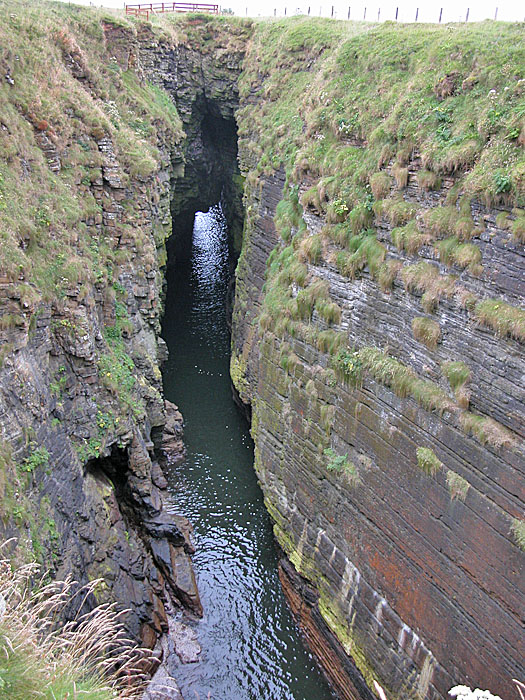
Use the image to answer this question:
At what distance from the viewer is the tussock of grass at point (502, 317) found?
448 inches

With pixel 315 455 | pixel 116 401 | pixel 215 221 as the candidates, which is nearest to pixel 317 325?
pixel 315 455

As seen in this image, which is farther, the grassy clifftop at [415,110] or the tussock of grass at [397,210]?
the tussock of grass at [397,210]

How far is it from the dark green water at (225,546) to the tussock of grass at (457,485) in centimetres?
808

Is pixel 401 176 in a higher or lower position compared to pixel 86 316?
higher

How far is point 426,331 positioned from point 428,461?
9.65 feet

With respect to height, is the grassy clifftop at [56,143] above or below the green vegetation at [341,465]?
A: above

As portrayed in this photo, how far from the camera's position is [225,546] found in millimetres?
21359

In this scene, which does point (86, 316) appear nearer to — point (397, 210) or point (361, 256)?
point (361, 256)

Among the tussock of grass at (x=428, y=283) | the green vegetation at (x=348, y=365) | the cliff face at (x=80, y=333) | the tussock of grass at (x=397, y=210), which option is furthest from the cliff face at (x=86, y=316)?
the tussock of grass at (x=428, y=283)

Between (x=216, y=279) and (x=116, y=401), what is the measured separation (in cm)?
2608

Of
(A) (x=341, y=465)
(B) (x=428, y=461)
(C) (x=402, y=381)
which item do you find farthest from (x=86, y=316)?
(B) (x=428, y=461)

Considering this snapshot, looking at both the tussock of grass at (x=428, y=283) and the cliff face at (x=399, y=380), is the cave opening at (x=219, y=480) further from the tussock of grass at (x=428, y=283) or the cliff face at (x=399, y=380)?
the tussock of grass at (x=428, y=283)

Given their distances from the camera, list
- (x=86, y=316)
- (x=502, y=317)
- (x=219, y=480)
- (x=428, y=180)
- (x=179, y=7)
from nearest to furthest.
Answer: (x=502, y=317), (x=428, y=180), (x=86, y=316), (x=219, y=480), (x=179, y=7)

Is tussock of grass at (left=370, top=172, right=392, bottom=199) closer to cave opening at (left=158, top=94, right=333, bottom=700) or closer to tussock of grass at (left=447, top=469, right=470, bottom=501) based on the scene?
tussock of grass at (left=447, top=469, right=470, bottom=501)
